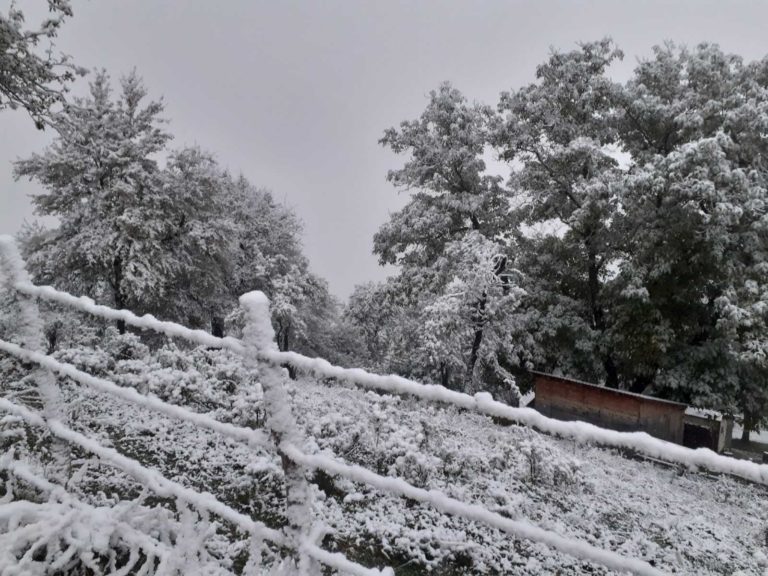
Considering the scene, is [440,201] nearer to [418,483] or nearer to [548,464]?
[548,464]

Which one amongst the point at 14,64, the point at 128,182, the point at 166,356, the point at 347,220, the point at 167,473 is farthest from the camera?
the point at 347,220

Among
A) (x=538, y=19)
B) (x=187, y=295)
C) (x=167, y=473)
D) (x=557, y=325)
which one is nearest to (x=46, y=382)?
(x=167, y=473)

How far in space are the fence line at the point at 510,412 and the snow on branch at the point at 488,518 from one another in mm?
241

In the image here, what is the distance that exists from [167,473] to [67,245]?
14393 mm

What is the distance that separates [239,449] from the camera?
4594 mm

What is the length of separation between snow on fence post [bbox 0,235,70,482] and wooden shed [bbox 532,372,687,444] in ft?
35.3

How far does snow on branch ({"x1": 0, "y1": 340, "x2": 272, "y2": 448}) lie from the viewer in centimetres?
152

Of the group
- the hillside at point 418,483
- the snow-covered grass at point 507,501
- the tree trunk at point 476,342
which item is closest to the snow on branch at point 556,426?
the hillside at point 418,483

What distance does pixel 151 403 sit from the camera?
1.78m

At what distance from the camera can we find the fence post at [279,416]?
1450 mm

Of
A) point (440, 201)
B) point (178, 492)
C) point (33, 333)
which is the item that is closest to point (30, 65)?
point (33, 333)

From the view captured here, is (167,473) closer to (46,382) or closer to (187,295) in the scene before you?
(46,382)

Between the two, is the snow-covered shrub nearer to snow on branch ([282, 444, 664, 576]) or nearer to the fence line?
snow on branch ([282, 444, 664, 576])

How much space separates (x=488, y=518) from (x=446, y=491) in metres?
3.70
